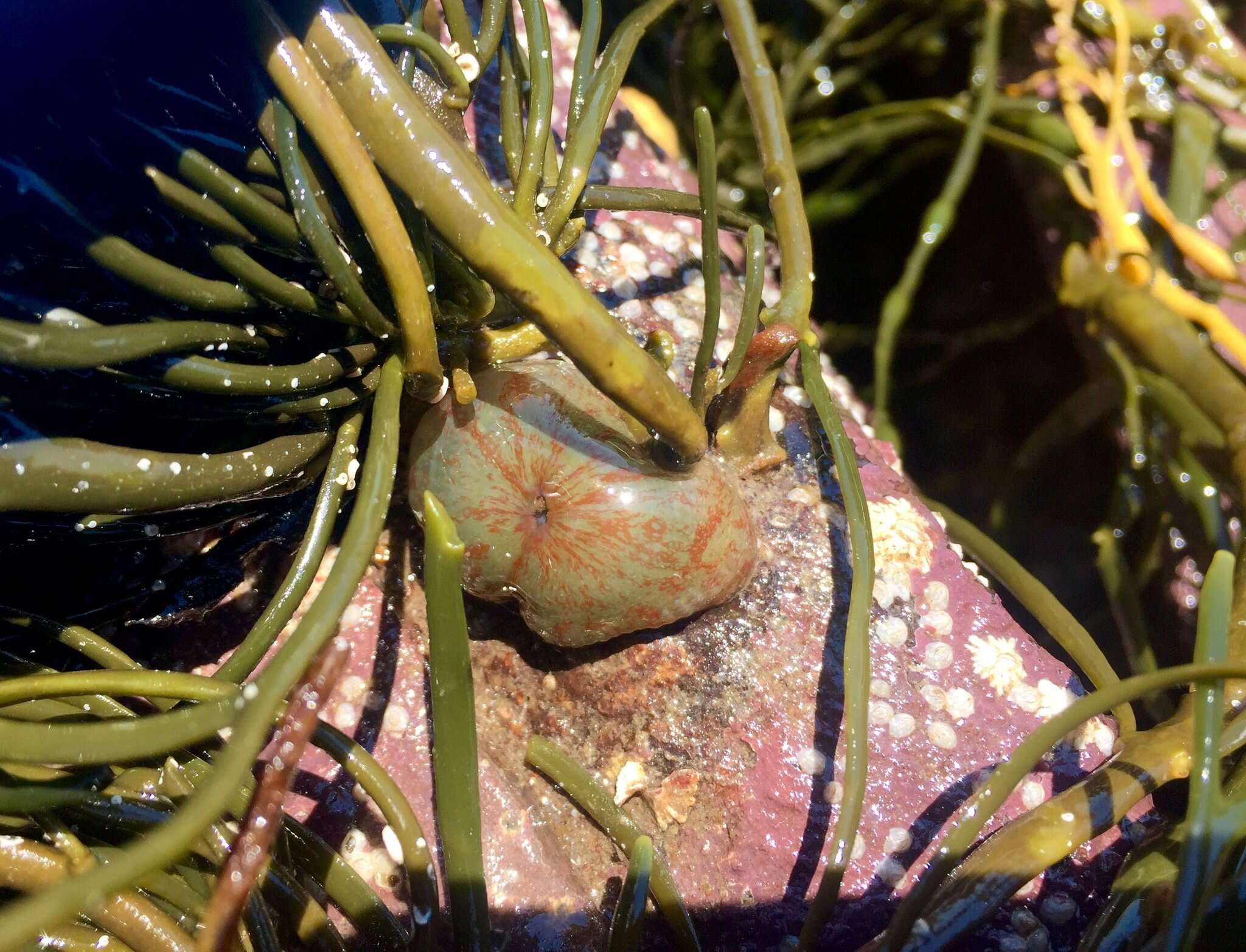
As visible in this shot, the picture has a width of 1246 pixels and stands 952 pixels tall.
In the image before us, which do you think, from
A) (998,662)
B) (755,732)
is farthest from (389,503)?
(998,662)

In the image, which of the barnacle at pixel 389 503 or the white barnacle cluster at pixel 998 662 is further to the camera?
the white barnacle cluster at pixel 998 662

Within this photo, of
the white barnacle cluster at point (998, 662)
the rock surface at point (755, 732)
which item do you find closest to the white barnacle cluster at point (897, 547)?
the rock surface at point (755, 732)

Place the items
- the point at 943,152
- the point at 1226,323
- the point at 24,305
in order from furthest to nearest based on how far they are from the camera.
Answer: the point at 943,152 → the point at 1226,323 → the point at 24,305

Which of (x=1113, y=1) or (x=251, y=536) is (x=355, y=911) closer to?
(x=251, y=536)

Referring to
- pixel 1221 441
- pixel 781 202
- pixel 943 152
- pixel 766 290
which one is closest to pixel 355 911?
pixel 781 202

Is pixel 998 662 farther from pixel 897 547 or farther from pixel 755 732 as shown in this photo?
pixel 755 732

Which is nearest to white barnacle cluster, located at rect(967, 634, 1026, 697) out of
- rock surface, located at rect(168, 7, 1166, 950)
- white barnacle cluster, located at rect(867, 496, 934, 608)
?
rock surface, located at rect(168, 7, 1166, 950)

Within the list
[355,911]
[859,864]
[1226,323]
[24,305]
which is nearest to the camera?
[24,305]

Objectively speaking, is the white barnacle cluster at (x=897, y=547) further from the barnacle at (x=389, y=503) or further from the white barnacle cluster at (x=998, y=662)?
the white barnacle cluster at (x=998, y=662)

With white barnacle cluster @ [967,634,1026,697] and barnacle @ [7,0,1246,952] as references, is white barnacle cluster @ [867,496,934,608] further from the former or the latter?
white barnacle cluster @ [967,634,1026,697]
